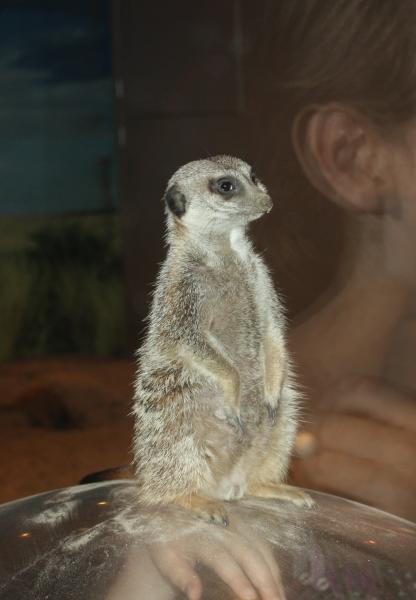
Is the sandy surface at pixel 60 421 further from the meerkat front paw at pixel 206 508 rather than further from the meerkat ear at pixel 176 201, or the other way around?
the meerkat ear at pixel 176 201

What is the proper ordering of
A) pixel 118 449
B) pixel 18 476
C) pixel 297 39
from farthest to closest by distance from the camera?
pixel 118 449 → pixel 18 476 → pixel 297 39

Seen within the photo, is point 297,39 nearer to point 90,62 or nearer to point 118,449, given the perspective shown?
point 118,449

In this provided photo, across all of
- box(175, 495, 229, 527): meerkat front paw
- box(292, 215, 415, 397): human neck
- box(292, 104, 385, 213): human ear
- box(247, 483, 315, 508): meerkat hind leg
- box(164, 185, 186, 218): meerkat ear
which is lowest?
box(247, 483, 315, 508): meerkat hind leg

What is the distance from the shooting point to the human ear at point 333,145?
122cm

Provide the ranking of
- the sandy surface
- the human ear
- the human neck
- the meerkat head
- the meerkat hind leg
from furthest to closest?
the sandy surface, the human neck, the human ear, the meerkat hind leg, the meerkat head

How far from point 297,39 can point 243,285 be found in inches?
20.3

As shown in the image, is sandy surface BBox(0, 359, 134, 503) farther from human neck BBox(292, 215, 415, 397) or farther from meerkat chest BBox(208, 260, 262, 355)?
meerkat chest BBox(208, 260, 262, 355)

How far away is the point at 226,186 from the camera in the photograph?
86 cm

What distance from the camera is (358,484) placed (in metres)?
1.54

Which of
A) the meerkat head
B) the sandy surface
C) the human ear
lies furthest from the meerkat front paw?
the sandy surface

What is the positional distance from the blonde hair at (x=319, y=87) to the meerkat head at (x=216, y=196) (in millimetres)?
308

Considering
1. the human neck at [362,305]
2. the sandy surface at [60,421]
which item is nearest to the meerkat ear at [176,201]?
the human neck at [362,305]

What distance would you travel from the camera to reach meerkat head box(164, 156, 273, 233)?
0.85m

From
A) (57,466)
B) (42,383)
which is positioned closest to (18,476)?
(57,466)
